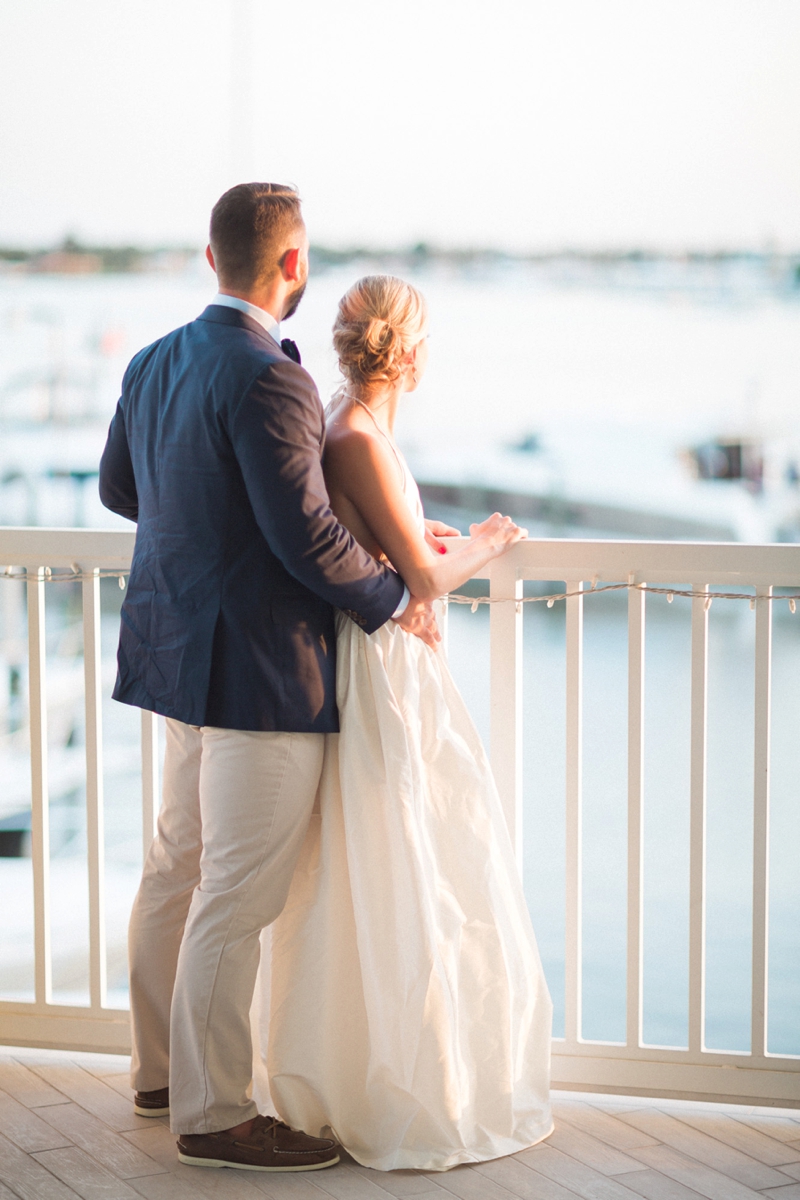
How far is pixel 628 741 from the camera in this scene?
5.42ft

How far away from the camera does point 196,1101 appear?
1466mm

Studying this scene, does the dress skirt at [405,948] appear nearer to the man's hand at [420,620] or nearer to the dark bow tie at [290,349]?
the man's hand at [420,620]

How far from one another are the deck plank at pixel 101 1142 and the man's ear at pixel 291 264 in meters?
1.12

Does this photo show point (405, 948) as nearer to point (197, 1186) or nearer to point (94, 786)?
point (197, 1186)

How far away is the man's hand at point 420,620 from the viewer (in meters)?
1.49

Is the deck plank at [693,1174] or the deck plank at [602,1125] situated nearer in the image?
the deck plank at [693,1174]

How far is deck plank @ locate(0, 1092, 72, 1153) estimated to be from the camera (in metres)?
1.58

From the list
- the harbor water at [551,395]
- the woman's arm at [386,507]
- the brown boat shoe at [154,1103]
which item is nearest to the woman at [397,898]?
the woman's arm at [386,507]

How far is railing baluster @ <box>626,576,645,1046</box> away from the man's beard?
0.61 metres

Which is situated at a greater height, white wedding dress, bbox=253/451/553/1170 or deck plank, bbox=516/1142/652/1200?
white wedding dress, bbox=253/451/553/1170

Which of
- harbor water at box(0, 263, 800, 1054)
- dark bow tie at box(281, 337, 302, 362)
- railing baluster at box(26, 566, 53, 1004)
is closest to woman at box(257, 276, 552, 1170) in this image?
dark bow tie at box(281, 337, 302, 362)

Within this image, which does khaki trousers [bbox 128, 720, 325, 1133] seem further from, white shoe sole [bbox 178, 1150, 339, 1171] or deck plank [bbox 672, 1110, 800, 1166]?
deck plank [bbox 672, 1110, 800, 1166]

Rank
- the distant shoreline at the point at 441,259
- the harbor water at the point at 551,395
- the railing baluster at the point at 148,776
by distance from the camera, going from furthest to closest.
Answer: the distant shoreline at the point at 441,259 → the harbor water at the point at 551,395 → the railing baluster at the point at 148,776

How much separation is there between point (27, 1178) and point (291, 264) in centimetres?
117
